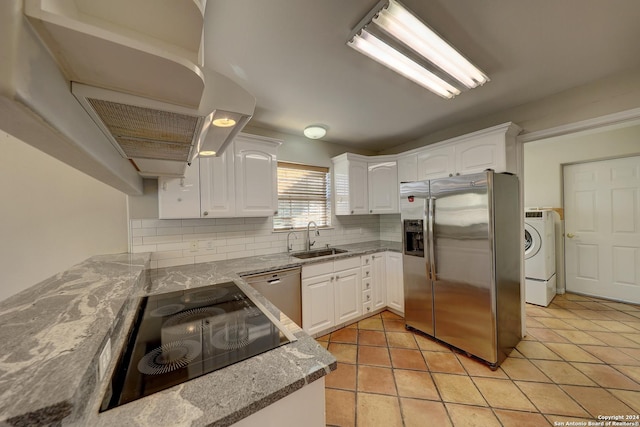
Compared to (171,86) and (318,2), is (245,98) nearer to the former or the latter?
(171,86)

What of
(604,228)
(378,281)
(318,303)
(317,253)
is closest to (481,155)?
(378,281)

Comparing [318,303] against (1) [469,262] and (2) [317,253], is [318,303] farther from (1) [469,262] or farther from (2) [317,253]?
(1) [469,262]

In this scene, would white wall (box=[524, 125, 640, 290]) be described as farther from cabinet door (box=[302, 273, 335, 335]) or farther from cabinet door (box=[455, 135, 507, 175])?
cabinet door (box=[302, 273, 335, 335])

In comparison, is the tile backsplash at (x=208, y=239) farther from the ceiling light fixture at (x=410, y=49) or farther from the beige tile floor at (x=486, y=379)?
the ceiling light fixture at (x=410, y=49)

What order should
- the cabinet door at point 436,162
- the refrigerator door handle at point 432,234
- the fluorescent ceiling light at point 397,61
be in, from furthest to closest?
the cabinet door at point 436,162, the refrigerator door handle at point 432,234, the fluorescent ceiling light at point 397,61

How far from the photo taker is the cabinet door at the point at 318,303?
245 centimetres

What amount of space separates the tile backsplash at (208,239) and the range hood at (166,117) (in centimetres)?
121

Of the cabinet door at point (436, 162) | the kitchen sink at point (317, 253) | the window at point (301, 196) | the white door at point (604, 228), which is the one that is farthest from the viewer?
Answer: the white door at point (604, 228)

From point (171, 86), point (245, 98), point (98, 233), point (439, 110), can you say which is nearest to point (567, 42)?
point (439, 110)

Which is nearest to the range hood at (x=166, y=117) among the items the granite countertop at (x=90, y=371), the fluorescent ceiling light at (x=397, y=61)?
the granite countertop at (x=90, y=371)

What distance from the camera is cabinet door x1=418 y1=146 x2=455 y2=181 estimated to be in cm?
262

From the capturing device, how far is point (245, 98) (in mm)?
821

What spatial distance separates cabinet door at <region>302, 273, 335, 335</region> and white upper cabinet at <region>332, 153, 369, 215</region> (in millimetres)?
1047

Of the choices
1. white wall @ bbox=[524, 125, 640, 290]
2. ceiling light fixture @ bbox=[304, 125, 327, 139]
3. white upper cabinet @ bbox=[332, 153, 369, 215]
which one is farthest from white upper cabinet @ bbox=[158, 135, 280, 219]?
white wall @ bbox=[524, 125, 640, 290]
